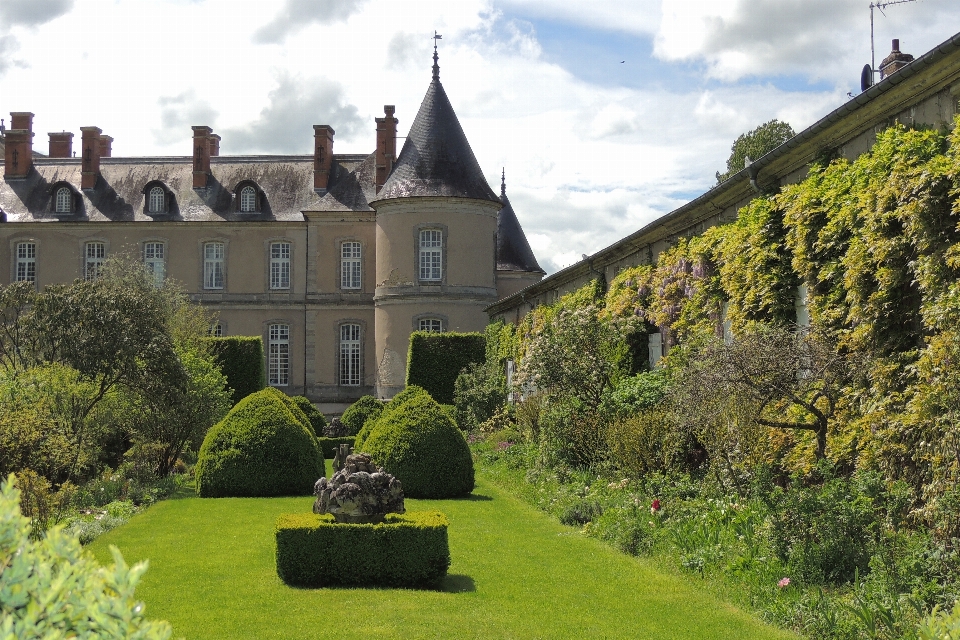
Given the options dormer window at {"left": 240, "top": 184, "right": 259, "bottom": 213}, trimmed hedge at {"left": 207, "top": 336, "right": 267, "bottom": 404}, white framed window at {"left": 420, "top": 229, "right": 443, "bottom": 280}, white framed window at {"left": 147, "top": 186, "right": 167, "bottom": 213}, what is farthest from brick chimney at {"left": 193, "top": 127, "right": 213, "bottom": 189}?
trimmed hedge at {"left": 207, "top": 336, "right": 267, "bottom": 404}

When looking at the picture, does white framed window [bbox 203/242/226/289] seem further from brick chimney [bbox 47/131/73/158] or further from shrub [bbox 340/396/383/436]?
shrub [bbox 340/396/383/436]

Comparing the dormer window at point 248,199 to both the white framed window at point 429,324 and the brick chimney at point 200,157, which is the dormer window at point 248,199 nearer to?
the brick chimney at point 200,157

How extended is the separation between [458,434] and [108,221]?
24.8 m

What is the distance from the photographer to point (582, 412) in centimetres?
1448

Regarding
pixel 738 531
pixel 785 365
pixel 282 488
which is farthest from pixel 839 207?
pixel 282 488

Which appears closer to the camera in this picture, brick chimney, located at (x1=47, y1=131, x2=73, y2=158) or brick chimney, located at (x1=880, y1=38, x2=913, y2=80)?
brick chimney, located at (x1=880, y1=38, x2=913, y2=80)

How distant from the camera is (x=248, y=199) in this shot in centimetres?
3494

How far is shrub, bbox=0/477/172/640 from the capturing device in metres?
1.91

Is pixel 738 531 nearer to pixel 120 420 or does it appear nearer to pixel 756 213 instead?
pixel 756 213

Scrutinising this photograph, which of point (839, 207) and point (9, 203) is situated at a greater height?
point (9, 203)

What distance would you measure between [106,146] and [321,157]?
352 inches

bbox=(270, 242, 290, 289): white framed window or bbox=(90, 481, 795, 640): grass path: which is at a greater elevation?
bbox=(270, 242, 290, 289): white framed window

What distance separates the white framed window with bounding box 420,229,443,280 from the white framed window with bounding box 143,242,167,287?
9.72 m

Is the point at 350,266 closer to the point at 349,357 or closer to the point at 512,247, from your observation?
the point at 349,357
